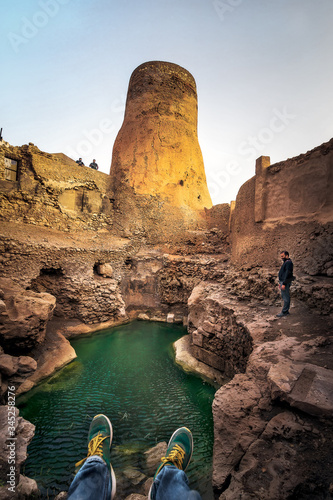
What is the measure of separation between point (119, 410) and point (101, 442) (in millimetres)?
2105

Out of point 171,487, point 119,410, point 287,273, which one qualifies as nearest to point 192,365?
point 119,410

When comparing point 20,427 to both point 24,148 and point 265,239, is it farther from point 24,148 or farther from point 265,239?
point 24,148

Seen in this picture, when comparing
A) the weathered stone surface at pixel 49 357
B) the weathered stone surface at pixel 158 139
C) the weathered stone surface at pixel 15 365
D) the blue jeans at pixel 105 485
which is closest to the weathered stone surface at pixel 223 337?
the blue jeans at pixel 105 485

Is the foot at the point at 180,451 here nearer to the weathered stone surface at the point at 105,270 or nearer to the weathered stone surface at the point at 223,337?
the weathered stone surface at the point at 223,337

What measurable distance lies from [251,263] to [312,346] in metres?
5.35

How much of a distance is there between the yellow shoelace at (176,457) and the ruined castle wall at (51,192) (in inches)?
426

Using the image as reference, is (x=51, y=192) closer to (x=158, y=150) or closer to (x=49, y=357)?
(x=158, y=150)

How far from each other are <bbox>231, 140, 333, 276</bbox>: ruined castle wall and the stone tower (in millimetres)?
5987

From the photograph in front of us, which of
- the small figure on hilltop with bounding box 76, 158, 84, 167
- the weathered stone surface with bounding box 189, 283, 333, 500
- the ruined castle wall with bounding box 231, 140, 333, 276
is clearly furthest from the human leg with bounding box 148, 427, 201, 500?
the small figure on hilltop with bounding box 76, 158, 84, 167

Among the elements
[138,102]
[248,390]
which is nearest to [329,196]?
[248,390]

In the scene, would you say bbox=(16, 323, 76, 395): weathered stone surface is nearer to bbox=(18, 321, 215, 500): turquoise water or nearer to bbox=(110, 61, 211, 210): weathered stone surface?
bbox=(18, 321, 215, 500): turquoise water

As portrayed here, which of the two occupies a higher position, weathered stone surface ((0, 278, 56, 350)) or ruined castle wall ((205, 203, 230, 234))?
ruined castle wall ((205, 203, 230, 234))

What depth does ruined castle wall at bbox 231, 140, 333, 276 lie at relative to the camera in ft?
20.8

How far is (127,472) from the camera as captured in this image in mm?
3346
